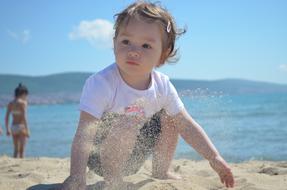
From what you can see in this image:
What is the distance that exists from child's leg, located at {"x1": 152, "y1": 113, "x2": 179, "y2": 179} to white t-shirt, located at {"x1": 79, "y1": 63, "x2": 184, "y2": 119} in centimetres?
9

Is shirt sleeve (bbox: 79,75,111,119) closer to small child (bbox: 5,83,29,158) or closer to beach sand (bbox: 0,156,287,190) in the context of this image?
beach sand (bbox: 0,156,287,190)

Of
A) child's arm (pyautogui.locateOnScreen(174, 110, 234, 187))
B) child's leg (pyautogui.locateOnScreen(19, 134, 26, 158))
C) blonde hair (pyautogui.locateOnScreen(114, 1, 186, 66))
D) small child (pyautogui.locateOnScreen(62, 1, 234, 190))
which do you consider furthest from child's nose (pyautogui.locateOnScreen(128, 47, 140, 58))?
child's leg (pyautogui.locateOnScreen(19, 134, 26, 158))

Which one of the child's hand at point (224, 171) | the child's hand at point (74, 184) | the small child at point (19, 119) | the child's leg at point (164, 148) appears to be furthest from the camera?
the small child at point (19, 119)

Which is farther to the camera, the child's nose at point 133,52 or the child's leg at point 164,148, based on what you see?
the child's leg at point 164,148

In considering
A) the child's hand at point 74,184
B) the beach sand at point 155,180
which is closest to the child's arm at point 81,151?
the child's hand at point 74,184

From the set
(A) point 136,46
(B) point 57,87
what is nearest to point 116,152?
(A) point 136,46

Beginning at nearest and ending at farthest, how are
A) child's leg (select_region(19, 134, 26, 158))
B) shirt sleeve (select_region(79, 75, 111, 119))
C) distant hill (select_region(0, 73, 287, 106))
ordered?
1. shirt sleeve (select_region(79, 75, 111, 119))
2. child's leg (select_region(19, 134, 26, 158))
3. distant hill (select_region(0, 73, 287, 106))

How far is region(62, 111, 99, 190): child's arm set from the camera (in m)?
2.34

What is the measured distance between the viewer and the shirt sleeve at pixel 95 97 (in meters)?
2.55

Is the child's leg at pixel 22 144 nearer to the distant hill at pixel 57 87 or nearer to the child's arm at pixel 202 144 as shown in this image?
the child's arm at pixel 202 144

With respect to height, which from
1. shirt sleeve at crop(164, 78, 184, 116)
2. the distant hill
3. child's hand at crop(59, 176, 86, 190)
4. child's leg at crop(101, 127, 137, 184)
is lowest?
child's hand at crop(59, 176, 86, 190)

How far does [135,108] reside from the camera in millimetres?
Answer: 2781

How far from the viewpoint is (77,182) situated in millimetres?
2332

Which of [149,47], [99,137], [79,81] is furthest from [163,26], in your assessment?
[79,81]
